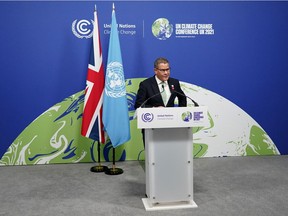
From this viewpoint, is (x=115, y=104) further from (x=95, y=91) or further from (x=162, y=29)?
(x=162, y=29)

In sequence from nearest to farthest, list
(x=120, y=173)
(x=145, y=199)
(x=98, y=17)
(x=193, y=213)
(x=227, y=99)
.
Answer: (x=193, y=213), (x=145, y=199), (x=120, y=173), (x=98, y=17), (x=227, y=99)

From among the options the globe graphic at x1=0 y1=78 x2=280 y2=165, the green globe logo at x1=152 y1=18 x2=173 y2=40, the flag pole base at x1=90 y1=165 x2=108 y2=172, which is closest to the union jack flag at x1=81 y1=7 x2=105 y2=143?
the flag pole base at x1=90 y1=165 x2=108 y2=172

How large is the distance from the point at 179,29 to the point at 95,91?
1.58 metres

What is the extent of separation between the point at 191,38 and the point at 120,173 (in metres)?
2.22

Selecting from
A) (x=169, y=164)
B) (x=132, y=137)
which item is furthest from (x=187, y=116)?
(x=132, y=137)

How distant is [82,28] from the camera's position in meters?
5.04

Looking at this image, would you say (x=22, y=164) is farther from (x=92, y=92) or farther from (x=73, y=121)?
(x=92, y=92)

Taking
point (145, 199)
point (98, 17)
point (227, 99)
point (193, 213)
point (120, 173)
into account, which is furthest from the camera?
point (227, 99)

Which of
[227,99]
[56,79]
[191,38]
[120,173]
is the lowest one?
[120,173]

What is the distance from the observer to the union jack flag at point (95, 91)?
4660mm

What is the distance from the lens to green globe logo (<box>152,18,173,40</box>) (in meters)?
5.16

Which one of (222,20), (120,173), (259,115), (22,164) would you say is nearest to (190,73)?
(222,20)

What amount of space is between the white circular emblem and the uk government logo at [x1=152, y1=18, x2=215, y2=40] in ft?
3.22

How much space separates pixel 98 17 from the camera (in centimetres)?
505
